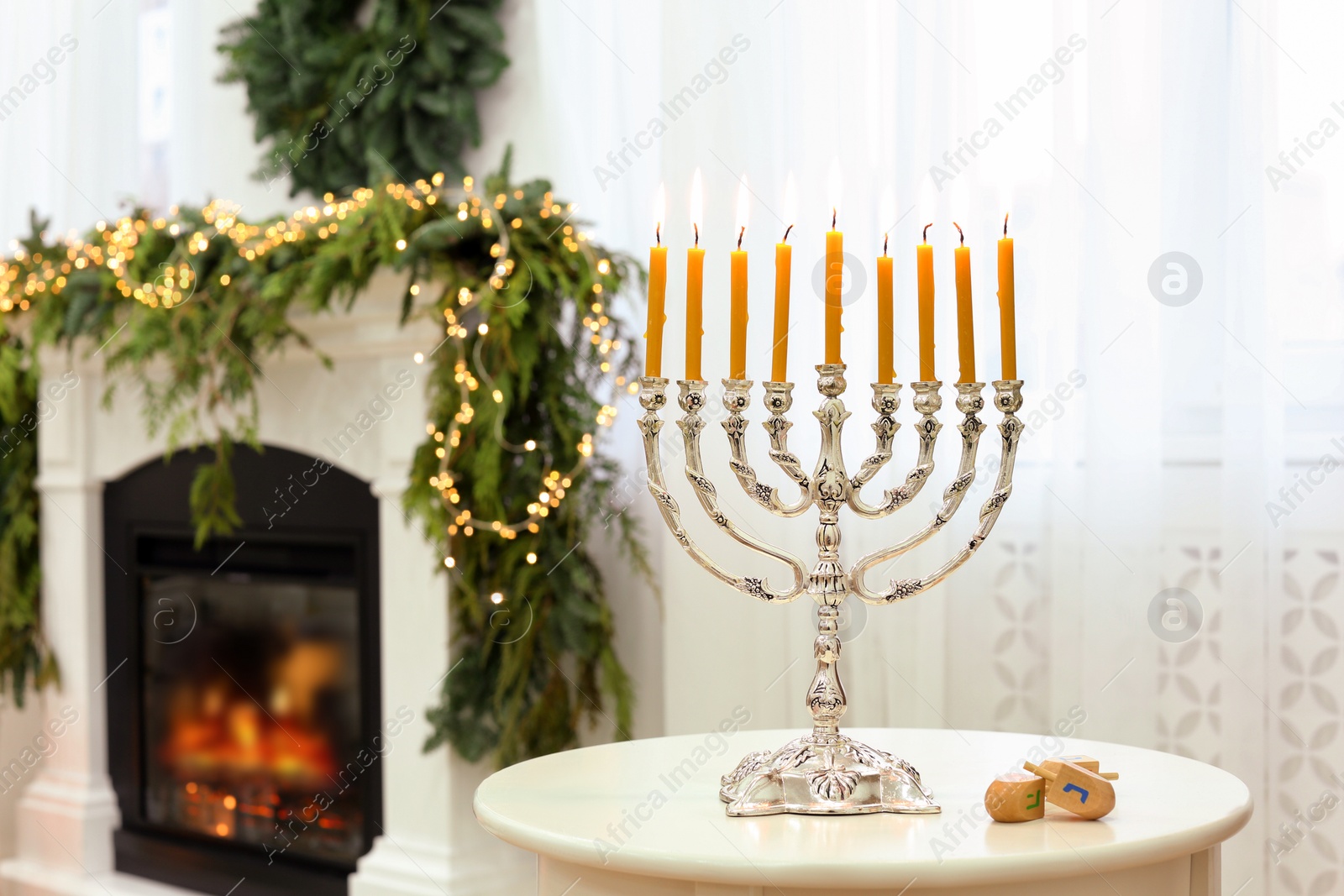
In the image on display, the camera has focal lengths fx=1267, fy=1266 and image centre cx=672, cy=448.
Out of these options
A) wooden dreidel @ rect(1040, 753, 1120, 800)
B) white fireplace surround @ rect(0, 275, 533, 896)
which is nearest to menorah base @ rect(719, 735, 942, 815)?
wooden dreidel @ rect(1040, 753, 1120, 800)

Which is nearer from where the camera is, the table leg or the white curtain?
the table leg

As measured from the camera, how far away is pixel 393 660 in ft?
7.91

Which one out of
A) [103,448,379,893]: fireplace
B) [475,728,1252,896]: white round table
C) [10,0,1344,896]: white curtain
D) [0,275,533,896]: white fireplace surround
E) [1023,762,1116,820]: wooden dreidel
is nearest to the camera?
[475,728,1252,896]: white round table

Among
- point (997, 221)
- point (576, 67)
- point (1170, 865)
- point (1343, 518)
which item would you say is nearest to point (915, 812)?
point (1170, 865)

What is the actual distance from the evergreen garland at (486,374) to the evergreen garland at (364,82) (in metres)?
0.35

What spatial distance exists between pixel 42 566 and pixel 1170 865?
271 cm

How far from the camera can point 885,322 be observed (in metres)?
1.14

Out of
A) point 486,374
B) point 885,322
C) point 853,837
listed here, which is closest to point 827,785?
point 853,837

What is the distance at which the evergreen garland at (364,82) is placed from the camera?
2664 mm

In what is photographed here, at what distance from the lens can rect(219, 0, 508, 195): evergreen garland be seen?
2664 millimetres

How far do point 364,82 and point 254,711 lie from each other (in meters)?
1.40

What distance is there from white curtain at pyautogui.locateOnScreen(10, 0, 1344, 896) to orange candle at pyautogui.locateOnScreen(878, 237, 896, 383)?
55 cm

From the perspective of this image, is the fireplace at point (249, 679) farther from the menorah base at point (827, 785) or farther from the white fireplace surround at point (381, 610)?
the menorah base at point (827, 785)

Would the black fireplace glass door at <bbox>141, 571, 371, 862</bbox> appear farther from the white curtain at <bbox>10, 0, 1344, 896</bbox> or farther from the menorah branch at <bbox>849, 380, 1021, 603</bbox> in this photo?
the menorah branch at <bbox>849, 380, 1021, 603</bbox>
